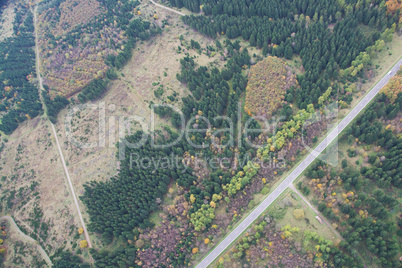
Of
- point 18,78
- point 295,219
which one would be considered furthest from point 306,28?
point 18,78

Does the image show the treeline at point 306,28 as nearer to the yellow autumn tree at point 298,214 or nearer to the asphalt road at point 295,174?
the asphalt road at point 295,174

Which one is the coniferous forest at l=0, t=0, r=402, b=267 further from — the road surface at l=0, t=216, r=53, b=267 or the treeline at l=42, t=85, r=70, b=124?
the road surface at l=0, t=216, r=53, b=267

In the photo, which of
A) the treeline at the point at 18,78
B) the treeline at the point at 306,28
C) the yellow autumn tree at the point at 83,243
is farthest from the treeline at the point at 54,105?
Answer: the treeline at the point at 306,28

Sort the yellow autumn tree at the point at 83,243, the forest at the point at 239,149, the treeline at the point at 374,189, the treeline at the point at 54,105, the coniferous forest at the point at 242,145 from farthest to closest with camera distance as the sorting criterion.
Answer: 1. the treeline at the point at 54,105
2. the yellow autumn tree at the point at 83,243
3. the forest at the point at 239,149
4. the coniferous forest at the point at 242,145
5. the treeline at the point at 374,189

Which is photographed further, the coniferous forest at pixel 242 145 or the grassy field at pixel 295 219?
the coniferous forest at pixel 242 145

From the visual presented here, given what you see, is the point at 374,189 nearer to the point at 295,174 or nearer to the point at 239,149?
the point at 295,174

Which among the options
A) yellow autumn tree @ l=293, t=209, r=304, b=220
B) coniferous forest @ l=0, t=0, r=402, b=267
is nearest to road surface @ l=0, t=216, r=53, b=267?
coniferous forest @ l=0, t=0, r=402, b=267
